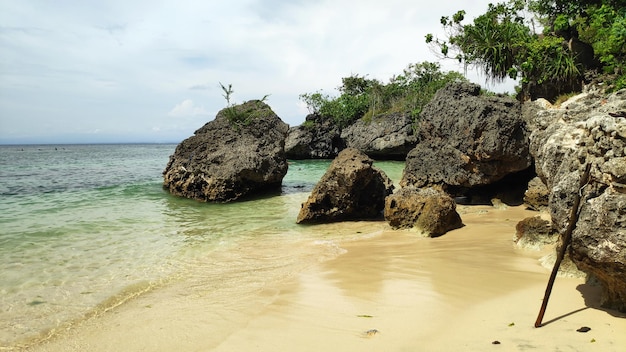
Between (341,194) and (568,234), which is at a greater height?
(568,234)

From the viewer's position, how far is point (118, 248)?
7.73m

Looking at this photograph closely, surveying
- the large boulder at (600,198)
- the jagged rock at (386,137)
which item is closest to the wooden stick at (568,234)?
the large boulder at (600,198)

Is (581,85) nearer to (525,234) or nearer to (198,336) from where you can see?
(525,234)

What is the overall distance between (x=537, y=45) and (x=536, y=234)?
12.7 meters

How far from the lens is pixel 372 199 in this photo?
1052cm

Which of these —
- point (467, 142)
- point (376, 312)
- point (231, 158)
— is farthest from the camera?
point (231, 158)

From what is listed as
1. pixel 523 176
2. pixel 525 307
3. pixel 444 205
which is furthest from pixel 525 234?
pixel 523 176

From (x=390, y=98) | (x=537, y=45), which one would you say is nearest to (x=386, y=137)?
(x=390, y=98)

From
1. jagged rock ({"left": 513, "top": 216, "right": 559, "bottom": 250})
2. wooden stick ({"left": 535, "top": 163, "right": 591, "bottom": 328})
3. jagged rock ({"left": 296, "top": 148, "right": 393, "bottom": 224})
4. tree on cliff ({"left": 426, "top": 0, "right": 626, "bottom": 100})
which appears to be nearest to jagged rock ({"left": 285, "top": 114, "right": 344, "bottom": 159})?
tree on cliff ({"left": 426, "top": 0, "right": 626, "bottom": 100})

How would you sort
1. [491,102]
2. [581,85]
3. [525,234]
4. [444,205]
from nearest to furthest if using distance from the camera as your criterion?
[525,234] < [444,205] < [491,102] < [581,85]

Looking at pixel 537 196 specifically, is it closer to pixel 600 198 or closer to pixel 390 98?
pixel 600 198

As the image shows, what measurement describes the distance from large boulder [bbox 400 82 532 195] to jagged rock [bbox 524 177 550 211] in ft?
3.57

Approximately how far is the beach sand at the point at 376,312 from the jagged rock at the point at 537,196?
3966 mm

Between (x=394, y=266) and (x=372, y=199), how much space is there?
4.69m
